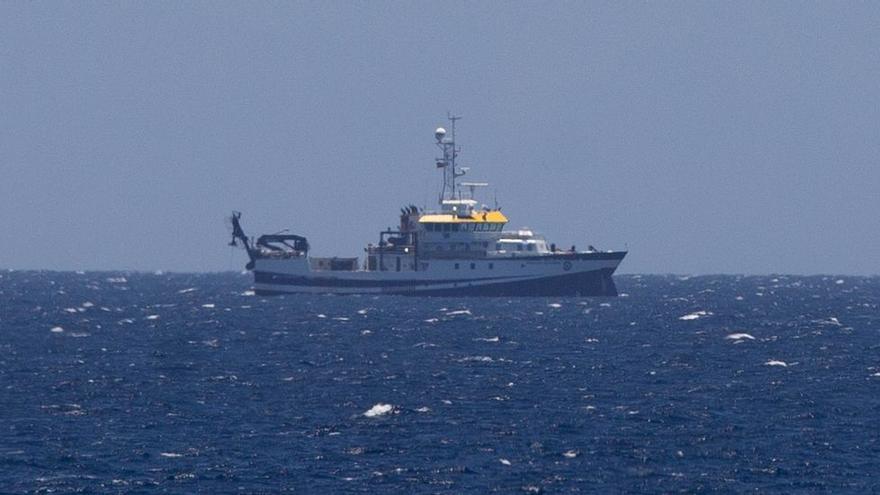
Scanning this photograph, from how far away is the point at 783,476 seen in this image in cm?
3962

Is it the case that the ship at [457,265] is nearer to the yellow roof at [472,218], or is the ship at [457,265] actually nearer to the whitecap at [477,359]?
the yellow roof at [472,218]

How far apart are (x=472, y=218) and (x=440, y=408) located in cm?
8044

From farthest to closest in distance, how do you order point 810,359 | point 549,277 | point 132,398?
point 549,277 < point 810,359 < point 132,398

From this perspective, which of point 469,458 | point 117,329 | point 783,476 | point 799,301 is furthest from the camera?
point 799,301

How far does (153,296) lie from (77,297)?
32.3 ft

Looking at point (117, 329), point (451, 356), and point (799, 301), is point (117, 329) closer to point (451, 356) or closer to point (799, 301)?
point (451, 356)

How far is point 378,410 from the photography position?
2028 inches

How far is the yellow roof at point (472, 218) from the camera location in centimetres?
13188

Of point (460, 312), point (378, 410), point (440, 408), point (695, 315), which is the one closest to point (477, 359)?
point (440, 408)

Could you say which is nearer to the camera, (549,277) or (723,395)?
(723,395)

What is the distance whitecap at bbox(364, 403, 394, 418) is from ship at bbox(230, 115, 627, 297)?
3107 inches

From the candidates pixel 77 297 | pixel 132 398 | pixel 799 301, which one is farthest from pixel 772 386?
pixel 77 297

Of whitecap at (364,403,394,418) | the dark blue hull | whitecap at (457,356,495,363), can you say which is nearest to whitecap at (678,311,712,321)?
the dark blue hull

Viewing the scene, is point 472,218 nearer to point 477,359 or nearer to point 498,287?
point 498,287
